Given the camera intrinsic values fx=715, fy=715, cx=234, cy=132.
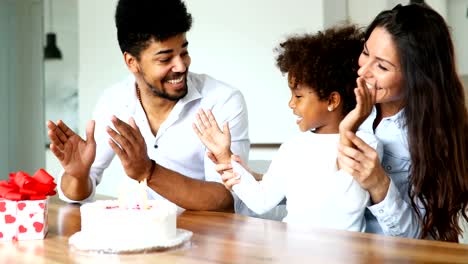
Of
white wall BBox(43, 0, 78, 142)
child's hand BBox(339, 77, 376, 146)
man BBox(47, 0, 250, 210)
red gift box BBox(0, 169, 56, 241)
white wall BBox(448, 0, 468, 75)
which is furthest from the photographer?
white wall BBox(43, 0, 78, 142)

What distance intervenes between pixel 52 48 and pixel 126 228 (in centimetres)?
471

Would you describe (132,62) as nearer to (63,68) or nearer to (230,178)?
(230,178)

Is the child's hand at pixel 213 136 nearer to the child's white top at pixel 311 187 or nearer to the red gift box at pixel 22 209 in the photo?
the child's white top at pixel 311 187

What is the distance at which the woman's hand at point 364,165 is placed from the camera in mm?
1721

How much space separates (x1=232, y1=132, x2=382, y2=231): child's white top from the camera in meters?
1.79

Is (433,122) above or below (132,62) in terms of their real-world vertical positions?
below

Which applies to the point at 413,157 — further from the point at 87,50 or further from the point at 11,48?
the point at 11,48

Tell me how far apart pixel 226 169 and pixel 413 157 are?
0.51 m

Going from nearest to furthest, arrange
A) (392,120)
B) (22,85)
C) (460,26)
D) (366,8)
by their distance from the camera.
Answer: (392,120), (460,26), (366,8), (22,85)

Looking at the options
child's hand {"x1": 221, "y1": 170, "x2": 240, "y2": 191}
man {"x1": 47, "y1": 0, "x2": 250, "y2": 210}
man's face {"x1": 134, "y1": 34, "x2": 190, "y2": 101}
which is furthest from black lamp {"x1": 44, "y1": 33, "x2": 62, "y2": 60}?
child's hand {"x1": 221, "y1": 170, "x2": 240, "y2": 191}

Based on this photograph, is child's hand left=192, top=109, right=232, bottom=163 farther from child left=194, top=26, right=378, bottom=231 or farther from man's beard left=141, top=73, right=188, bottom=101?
man's beard left=141, top=73, right=188, bottom=101

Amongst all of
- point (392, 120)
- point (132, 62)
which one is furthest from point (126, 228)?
point (132, 62)

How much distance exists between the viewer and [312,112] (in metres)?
2.02

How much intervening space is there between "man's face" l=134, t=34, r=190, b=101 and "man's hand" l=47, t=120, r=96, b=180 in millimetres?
468
